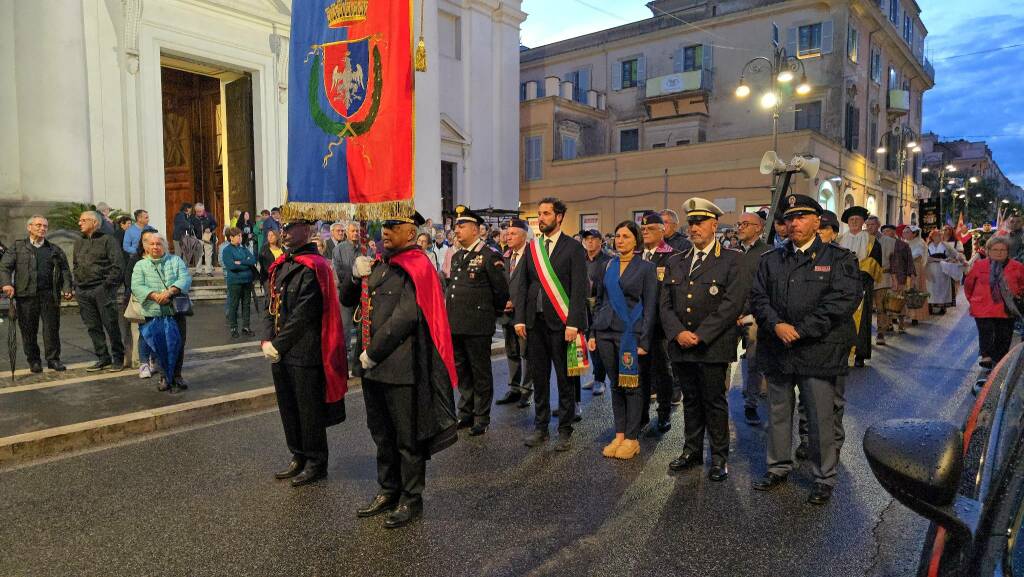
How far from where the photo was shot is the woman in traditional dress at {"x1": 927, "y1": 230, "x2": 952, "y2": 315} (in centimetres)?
1445

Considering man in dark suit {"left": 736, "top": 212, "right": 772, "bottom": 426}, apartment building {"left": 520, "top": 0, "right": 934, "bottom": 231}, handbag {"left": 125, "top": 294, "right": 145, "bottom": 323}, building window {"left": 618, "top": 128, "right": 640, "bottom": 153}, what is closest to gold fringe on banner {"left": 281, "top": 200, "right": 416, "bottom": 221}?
man in dark suit {"left": 736, "top": 212, "right": 772, "bottom": 426}

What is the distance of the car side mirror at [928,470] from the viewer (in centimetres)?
127

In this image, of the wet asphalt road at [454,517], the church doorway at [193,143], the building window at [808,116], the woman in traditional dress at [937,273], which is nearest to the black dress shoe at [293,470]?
the wet asphalt road at [454,517]

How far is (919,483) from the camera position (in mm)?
1281

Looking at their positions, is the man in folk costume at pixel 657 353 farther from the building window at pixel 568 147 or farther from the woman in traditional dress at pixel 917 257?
the building window at pixel 568 147

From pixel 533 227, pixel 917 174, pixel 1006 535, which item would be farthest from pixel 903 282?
pixel 917 174

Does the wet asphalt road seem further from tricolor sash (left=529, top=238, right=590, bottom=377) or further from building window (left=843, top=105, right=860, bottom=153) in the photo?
building window (left=843, top=105, right=860, bottom=153)

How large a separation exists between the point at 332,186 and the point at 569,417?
113 inches

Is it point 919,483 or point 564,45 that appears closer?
point 919,483

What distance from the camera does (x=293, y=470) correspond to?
4754 mm

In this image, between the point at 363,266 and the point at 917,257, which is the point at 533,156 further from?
the point at 363,266

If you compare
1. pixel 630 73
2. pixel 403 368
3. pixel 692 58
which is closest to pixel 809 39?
pixel 692 58

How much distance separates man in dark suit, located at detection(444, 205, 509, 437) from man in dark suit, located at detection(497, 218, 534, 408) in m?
0.20

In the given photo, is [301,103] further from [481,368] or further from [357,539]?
[357,539]
